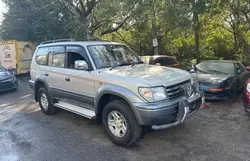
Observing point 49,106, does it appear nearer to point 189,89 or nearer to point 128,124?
point 128,124

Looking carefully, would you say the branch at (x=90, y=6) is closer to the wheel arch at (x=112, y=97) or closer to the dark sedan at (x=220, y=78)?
the dark sedan at (x=220, y=78)

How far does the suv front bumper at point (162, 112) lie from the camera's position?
3.24 m

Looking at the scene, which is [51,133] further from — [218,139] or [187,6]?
[187,6]

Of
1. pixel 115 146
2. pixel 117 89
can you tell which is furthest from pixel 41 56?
pixel 115 146

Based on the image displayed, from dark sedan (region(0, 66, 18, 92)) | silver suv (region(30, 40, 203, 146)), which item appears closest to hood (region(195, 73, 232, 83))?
silver suv (region(30, 40, 203, 146))

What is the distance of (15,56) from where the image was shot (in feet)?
39.9

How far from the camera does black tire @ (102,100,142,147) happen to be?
3479 millimetres

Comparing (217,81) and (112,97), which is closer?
(112,97)

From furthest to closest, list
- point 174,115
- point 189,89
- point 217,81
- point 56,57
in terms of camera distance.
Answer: point 217,81, point 56,57, point 189,89, point 174,115

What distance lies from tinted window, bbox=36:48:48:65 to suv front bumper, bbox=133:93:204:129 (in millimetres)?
3401

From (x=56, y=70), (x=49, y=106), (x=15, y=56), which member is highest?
(x=15, y=56)

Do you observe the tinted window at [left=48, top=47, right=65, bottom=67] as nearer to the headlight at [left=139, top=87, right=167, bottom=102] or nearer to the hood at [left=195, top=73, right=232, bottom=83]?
the headlight at [left=139, top=87, right=167, bottom=102]

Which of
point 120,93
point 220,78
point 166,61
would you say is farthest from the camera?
point 166,61

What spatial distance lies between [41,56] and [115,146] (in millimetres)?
3514
